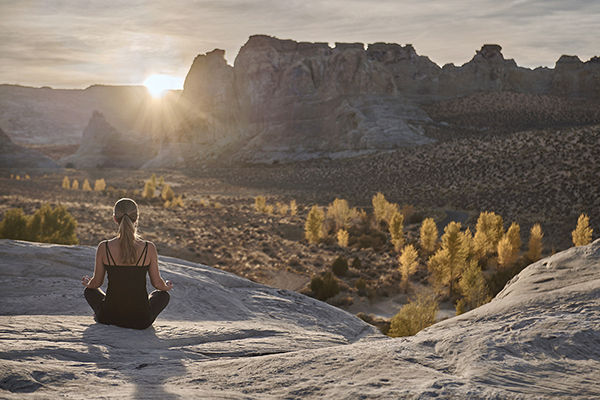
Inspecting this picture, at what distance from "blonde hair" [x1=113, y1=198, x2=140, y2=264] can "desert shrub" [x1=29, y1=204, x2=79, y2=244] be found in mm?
13762

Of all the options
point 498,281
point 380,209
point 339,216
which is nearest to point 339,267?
point 498,281

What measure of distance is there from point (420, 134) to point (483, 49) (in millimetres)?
45747

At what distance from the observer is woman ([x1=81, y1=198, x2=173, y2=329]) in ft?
12.8

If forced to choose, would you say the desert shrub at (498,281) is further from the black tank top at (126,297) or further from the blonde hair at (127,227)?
the blonde hair at (127,227)

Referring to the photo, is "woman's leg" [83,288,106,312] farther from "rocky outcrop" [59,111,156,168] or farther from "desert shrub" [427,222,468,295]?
"rocky outcrop" [59,111,156,168]

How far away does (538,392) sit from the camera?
2438 millimetres

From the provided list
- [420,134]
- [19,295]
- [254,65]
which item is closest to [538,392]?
[19,295]

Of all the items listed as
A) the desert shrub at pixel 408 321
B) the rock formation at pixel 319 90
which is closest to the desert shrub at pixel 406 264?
the desert shrub at pixel 408 321

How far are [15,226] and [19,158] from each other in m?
59.6

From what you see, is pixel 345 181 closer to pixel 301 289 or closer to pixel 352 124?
pixel 352 124

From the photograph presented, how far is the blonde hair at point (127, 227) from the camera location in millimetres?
3797

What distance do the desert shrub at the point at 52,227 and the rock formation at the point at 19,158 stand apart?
54.4 meters

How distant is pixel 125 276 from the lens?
4.01 metres

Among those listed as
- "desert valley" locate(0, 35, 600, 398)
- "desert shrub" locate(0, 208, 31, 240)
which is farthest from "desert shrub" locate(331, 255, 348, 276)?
"desert shrub" locate(0, 208, 31, 240)
